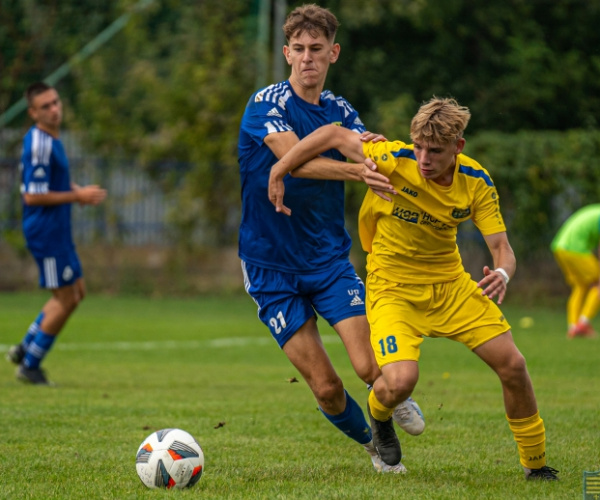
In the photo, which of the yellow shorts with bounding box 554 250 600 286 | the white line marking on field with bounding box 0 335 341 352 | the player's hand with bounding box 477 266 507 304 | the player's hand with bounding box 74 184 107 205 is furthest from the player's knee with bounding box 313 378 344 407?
the yellow shorts with bounding box 554 250 600 286

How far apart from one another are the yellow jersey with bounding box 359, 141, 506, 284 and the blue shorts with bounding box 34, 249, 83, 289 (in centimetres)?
444

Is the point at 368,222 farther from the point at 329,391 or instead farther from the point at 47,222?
the point at 47,222

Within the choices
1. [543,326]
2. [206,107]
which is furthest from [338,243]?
[206,107]

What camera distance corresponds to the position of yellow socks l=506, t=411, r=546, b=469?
17.1 ft

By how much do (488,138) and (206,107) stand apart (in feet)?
18.8

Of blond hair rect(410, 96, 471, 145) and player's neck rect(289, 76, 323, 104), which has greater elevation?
player's neck rect(289, 76, 323, 104)

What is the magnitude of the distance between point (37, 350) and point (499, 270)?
530 centimetres

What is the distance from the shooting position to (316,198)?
18.8 feet

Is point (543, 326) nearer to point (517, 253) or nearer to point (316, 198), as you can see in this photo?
point (517, 253)

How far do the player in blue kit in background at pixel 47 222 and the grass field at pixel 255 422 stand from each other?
37cm

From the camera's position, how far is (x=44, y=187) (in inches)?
365

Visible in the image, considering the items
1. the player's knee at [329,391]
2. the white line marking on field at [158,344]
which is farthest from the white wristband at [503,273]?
the white line marking on field at [158,344]

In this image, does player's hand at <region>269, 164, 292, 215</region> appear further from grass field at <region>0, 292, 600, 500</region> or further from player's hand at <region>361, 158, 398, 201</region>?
grass field at <region>0, 292, 600, 500</region>

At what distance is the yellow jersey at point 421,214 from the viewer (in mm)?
5270
